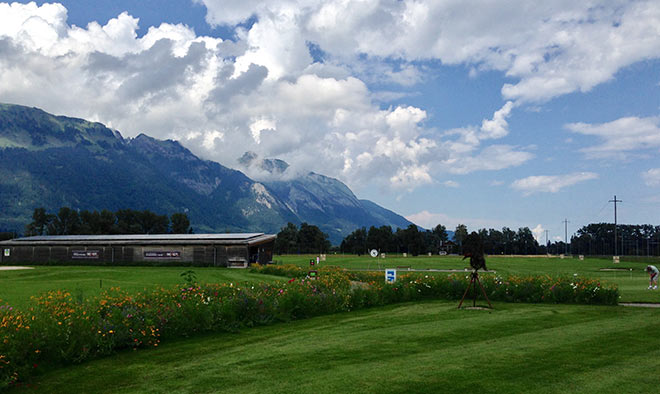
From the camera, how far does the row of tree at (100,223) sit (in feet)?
415

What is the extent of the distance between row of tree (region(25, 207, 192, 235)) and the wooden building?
61.5m

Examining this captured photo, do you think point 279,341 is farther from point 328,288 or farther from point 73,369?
point 328,288

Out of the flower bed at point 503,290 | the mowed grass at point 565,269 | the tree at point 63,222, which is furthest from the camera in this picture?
the tree at point 63,222

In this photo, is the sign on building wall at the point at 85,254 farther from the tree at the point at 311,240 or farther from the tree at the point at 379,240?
the tree at the point at 379,240

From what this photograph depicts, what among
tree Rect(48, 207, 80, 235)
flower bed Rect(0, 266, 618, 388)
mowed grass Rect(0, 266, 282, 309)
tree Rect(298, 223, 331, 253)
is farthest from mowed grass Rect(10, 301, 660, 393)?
tree Rect(298, 223, 331, 253)

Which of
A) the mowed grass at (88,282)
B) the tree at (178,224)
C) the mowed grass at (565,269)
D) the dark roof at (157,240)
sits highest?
the tree at (178,224)

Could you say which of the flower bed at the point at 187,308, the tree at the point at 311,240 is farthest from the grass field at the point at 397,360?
the tree at the point at 311,240

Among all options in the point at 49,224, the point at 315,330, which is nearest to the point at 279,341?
the point at 315,330

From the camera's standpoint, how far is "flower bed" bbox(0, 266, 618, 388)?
10.1 meters

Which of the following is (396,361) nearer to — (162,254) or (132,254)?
(162,254)

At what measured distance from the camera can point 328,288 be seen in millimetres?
19875

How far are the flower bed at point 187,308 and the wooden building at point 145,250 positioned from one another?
122ft

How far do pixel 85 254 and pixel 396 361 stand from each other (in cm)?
6028

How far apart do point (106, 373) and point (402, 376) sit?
5735 millimetres
